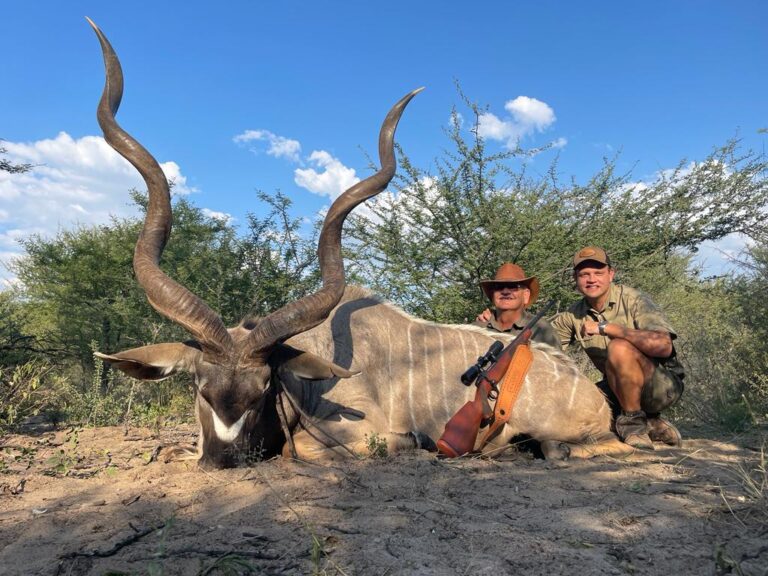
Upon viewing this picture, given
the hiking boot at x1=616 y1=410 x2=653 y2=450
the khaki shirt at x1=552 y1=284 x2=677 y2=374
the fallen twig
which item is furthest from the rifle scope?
the fallen twig

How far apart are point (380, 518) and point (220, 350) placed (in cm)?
133

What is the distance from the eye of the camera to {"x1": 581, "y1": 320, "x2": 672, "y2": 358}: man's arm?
3.67 m

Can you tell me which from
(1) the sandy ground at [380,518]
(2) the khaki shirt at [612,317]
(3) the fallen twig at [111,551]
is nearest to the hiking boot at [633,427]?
(2) the khaki shirt at [612,317]

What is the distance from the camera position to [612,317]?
4.16 metres

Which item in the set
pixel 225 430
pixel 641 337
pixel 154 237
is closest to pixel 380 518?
pixel 225 430

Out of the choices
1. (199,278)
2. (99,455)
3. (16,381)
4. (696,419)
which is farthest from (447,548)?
(199,278)

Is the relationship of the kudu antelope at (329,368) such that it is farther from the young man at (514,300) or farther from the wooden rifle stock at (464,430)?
the young man at (514,300)

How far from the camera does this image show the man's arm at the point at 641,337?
367cm

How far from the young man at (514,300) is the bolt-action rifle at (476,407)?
38.0 inches

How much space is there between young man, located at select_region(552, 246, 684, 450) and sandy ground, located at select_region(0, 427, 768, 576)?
0.72m

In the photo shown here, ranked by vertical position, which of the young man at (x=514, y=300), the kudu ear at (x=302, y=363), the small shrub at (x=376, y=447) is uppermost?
the young man at (x=514, y=300)

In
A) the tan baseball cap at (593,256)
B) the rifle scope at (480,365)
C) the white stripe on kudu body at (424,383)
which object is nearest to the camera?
the rifle scope at (480,365)

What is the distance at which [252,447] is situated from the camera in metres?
2.97

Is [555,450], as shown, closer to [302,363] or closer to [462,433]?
[462,433]
